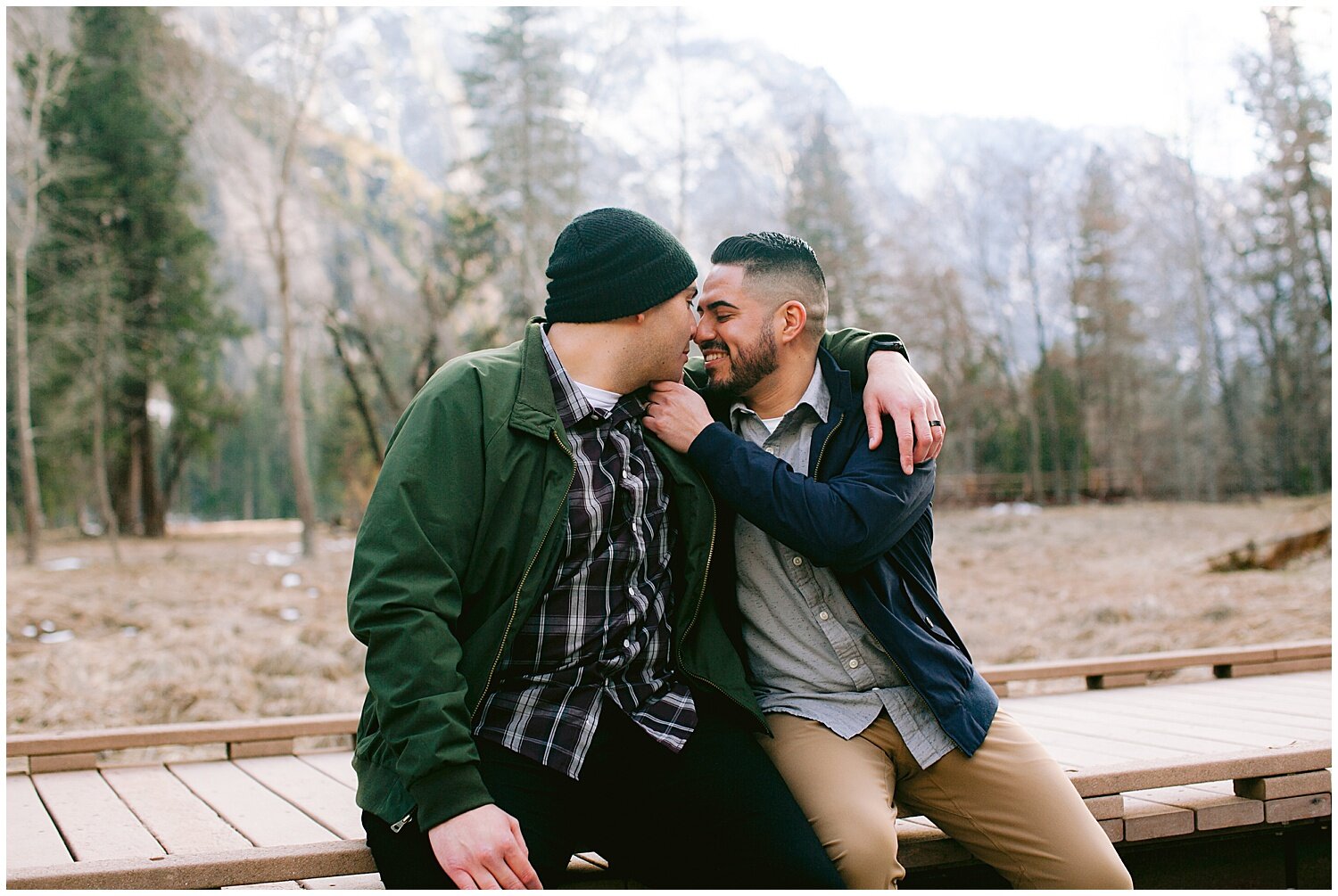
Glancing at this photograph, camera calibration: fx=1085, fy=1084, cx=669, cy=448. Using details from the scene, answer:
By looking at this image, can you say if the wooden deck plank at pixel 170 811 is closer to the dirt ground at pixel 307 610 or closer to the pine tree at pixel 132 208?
the dirt ground at pixel 307 610

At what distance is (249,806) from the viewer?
3105 millimetres

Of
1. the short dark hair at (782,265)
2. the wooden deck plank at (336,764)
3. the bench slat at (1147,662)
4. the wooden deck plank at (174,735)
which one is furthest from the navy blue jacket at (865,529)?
the bench slat at (1147,662)

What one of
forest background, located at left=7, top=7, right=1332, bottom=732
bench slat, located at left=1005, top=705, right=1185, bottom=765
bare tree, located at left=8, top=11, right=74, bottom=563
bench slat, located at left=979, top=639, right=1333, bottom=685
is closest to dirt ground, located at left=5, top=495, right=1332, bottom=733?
forest background, located at left=7, top=7, right=1332, bottom=732

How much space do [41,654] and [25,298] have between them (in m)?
8.68

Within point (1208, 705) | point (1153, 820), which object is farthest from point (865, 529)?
point (1208, 705)

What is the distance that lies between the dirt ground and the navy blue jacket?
561cm

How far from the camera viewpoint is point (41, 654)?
9195 mm

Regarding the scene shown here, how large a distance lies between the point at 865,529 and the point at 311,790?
77.9 inches

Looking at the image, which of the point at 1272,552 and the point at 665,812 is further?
the point at 1272,552

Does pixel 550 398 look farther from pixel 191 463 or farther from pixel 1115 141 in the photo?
pixel 1115 141

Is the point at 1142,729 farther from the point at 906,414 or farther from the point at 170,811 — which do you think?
the point at 170,811

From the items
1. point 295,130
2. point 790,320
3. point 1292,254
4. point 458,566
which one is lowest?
point 458,566

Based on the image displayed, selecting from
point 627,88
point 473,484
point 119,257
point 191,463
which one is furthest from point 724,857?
point 191,463

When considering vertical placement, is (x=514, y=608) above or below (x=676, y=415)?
below
